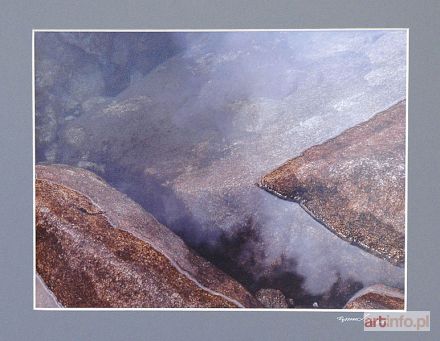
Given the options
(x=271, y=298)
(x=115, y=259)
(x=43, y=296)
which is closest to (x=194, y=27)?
(x=115, y=259)

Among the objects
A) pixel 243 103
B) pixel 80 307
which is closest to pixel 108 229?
pixel 80 307

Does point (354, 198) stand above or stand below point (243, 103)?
below

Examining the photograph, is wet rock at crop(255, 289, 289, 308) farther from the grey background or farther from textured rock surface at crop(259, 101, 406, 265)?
textured rock surface at crop(259, 101, 406, 265)

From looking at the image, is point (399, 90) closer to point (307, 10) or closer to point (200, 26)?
point (307, 10)
